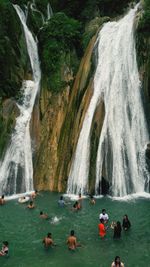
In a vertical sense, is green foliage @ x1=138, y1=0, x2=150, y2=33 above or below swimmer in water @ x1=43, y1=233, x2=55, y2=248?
above

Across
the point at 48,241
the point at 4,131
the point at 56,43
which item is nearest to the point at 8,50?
the point at 56,43

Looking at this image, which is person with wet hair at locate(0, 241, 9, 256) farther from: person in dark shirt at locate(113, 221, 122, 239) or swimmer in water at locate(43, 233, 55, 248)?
Answer: person in dark shirt at locate(113, 221, 122, 239)

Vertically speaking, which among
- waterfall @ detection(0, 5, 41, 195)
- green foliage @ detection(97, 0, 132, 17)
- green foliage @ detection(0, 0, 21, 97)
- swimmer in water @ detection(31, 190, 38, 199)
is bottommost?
swimmer in water @ detection(31, 190, 38, 199)

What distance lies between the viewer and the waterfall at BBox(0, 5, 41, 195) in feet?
90.9

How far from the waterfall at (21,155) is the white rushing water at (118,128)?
347 centimetres

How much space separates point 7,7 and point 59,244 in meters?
22.5

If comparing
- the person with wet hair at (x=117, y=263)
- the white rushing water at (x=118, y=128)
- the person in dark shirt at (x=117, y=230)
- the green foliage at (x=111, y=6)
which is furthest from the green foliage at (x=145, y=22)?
the person with wet hair at (x=117, y=263)

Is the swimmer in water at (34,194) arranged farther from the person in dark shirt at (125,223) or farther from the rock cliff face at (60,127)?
the person in dark shirt at (125,223)

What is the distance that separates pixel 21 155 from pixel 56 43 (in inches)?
438

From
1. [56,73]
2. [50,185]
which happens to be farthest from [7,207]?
[56,73]

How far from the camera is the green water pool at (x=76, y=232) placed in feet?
53.9

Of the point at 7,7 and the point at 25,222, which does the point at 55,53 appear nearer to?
the point at 7,7

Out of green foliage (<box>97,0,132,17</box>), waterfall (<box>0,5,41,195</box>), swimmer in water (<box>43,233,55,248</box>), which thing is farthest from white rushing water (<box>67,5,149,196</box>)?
green foliage (<box>97,0,132,17</box>)

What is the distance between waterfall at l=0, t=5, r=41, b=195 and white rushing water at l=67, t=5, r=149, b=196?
3.47m
